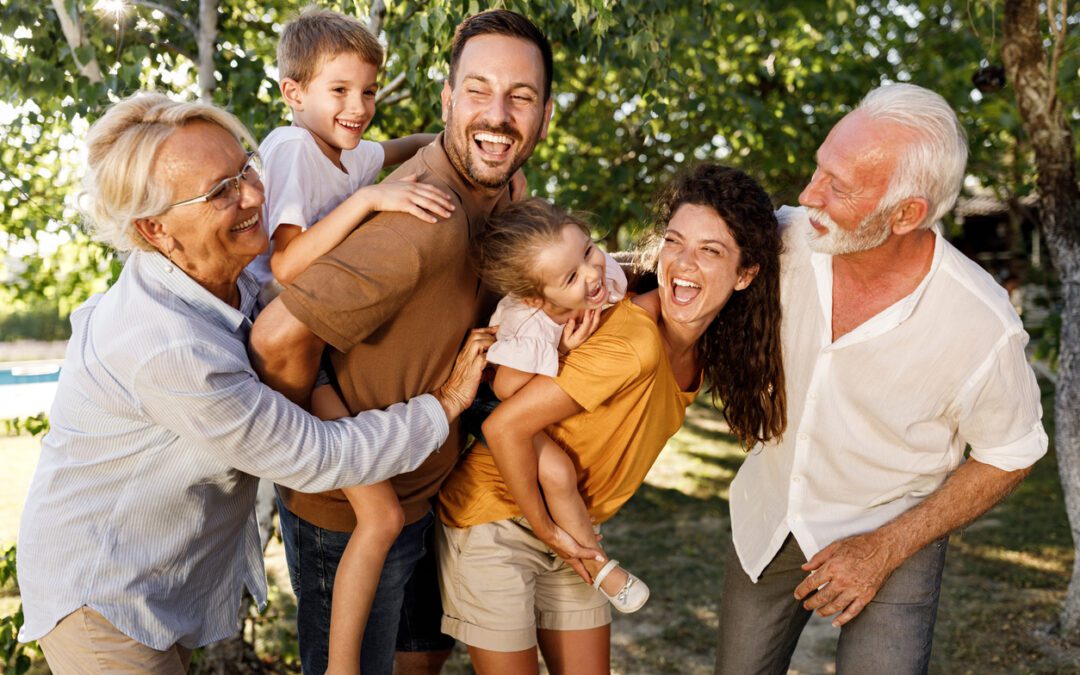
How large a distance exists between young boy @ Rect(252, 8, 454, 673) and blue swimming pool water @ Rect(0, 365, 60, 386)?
12.7 metres

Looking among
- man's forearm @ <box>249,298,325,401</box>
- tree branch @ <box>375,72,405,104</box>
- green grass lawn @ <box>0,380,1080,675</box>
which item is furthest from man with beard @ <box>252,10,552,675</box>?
green grass lawn @ <box>0,380,1080,675</box>

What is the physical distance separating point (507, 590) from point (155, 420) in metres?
1.16

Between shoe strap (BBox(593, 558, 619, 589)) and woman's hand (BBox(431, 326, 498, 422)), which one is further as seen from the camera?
shoe strap (BBox(593, 558, 619, 589))

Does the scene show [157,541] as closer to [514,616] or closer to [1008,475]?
[514,616]

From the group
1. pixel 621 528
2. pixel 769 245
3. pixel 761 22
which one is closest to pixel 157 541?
pixel 769 245

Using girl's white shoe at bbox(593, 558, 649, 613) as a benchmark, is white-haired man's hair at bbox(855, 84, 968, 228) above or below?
above

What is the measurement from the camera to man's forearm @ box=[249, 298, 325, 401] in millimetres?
2154

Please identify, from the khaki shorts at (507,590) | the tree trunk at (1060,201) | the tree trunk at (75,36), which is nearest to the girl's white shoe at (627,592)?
the khaki shorts at (507,590)

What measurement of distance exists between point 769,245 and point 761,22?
17.9ft

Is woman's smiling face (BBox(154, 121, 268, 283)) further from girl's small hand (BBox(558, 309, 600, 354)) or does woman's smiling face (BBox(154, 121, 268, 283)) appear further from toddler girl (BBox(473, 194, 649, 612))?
girl's small hand (BBox(558, 309, 600, 354))

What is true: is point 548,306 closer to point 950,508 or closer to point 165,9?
point 950,508

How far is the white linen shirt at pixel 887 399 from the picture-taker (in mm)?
2602

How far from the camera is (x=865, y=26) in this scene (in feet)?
24.4

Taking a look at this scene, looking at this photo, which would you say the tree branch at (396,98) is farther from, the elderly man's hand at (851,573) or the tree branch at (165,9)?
the elderly man's hand at (851,573)
